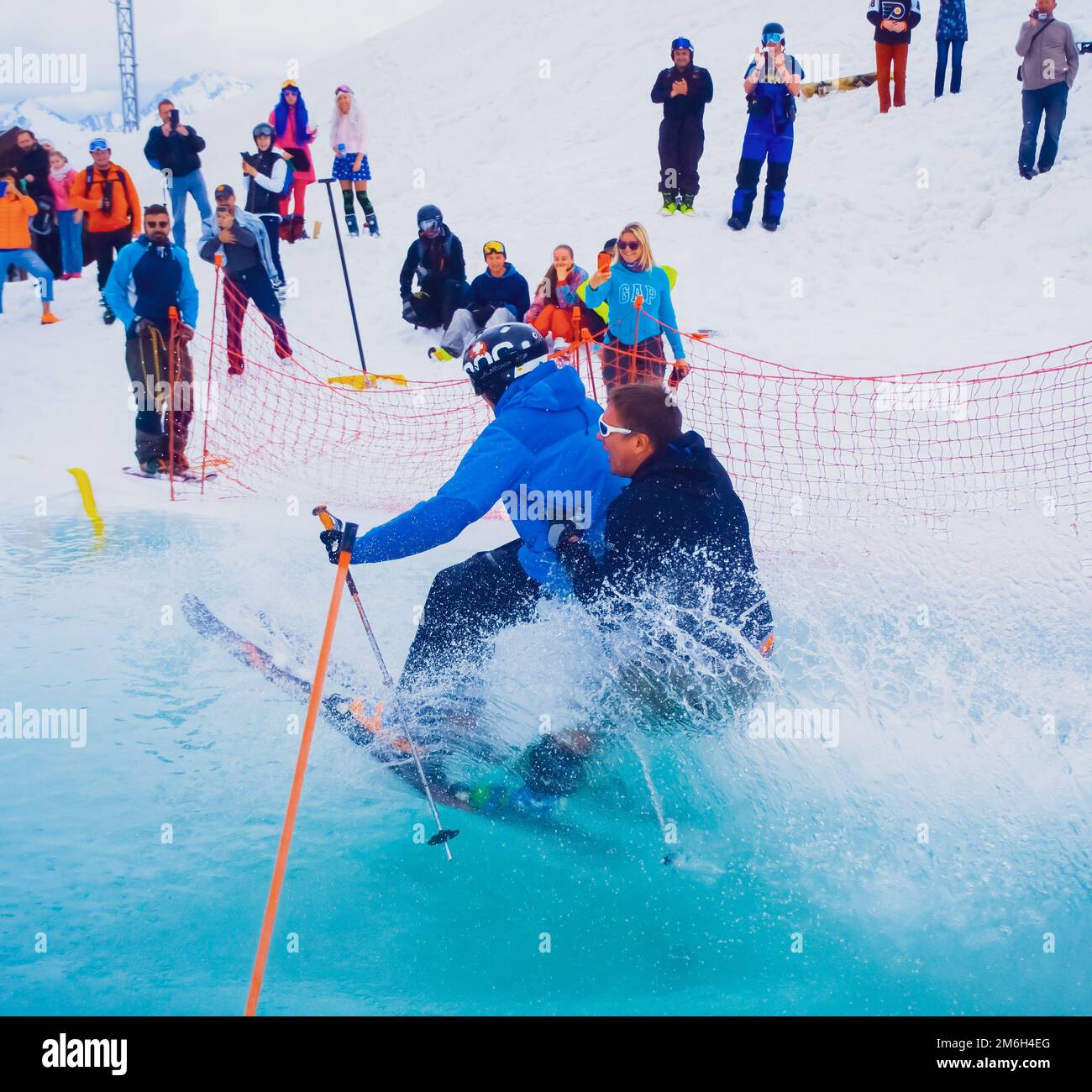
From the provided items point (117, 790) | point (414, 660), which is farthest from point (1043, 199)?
point (117, 790)

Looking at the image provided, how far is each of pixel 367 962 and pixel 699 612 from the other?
5.13 ft

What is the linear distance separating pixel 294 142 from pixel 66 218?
2.73 m

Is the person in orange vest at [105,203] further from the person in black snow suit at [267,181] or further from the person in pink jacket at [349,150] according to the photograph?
the person in pink jacket at [349,150]

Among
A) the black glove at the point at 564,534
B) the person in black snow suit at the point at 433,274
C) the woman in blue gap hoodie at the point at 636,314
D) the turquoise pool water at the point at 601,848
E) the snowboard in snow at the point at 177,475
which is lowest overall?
the turquoise pool water at the point at 601,848

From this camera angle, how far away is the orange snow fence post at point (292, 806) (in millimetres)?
2736

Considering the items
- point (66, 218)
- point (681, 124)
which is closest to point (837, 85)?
point (681, 124)

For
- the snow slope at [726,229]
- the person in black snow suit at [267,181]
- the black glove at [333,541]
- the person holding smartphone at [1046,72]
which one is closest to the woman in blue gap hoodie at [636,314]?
the snow slope at [726,229]

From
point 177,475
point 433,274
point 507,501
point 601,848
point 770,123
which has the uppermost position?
point 770,123

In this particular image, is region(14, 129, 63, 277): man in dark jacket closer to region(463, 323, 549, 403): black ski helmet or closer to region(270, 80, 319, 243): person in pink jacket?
region(270, 80, 319, 243): person in pink jacket

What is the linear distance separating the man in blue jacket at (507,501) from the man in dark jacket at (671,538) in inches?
4.5

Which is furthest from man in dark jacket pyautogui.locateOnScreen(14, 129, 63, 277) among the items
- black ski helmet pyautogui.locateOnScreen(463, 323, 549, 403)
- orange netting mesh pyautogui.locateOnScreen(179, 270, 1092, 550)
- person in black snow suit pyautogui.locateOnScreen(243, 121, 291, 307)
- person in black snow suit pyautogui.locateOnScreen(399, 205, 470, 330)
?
black ski helmet pyautogui.locateOnScreen(463, 323, 549, 403)

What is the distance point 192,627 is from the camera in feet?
17.4

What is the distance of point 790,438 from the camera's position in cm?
759

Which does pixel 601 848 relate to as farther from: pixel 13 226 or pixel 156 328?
pixel 13 226
